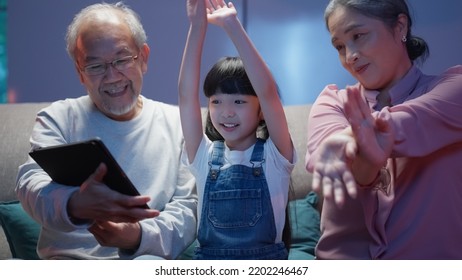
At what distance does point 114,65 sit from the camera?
4.57ft

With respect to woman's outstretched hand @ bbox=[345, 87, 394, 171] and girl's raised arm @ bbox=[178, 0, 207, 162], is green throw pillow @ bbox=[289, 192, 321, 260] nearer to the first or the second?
girl's raised arm @ bbox=[178, 0, 207, 162]

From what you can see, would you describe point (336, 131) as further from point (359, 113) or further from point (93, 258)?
point (93, 258)

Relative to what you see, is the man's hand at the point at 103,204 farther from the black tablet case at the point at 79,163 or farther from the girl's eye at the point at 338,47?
the girl's eye at the point at 338,47

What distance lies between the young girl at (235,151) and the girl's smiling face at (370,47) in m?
0.18

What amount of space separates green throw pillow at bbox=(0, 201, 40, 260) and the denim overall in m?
0.48

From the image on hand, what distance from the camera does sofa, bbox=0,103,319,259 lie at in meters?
1.52

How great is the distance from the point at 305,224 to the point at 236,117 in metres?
0.40

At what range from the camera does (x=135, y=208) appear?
128 cm

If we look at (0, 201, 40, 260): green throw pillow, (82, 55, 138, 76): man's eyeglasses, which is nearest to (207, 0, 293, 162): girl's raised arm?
(82, 55, 138, 76): man's eyeglasses

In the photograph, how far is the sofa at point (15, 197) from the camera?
1521mm

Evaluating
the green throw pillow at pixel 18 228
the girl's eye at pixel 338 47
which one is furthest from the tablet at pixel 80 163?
the girl's eye at pixel 338 47

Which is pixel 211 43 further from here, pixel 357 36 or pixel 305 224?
pixel 305 224

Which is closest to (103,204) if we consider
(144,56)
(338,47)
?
(144,56)
